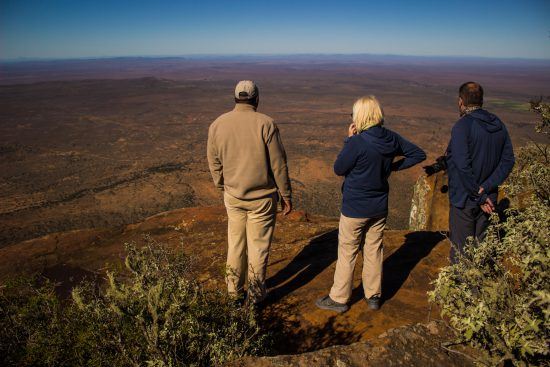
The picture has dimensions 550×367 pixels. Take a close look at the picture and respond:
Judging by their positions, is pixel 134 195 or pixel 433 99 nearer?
pixel 134 195

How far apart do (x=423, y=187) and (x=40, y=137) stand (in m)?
30.2

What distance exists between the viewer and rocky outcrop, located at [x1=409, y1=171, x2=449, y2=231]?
544cm

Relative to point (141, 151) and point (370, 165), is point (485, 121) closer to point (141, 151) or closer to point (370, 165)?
point (370, 165)

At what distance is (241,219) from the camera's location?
2.82 m

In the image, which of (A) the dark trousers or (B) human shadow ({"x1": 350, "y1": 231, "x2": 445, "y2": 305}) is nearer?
(A) the dark trousers

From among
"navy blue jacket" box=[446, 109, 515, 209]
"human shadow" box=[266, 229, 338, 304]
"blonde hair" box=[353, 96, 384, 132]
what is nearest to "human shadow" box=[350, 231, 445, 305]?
"navy blue jacket" box=[446, 109, 515, 209]

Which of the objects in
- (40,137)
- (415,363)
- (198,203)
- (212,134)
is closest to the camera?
(415,363)

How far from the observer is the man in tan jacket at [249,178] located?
101 inches

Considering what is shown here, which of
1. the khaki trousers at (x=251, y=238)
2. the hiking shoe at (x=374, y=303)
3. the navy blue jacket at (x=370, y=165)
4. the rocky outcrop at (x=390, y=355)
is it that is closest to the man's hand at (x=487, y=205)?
the navy blue jacket at (x=370, y=165)

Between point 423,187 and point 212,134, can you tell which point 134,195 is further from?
point 212,134

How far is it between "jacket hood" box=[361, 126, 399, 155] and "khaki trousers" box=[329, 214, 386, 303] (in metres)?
0.52

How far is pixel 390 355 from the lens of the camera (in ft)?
4.96

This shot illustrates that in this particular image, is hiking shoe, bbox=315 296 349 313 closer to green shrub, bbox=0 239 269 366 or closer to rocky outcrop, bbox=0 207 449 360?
rocky outcrop, bbox=0 207 449 360

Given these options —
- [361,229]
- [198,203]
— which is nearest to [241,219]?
[361,229]
